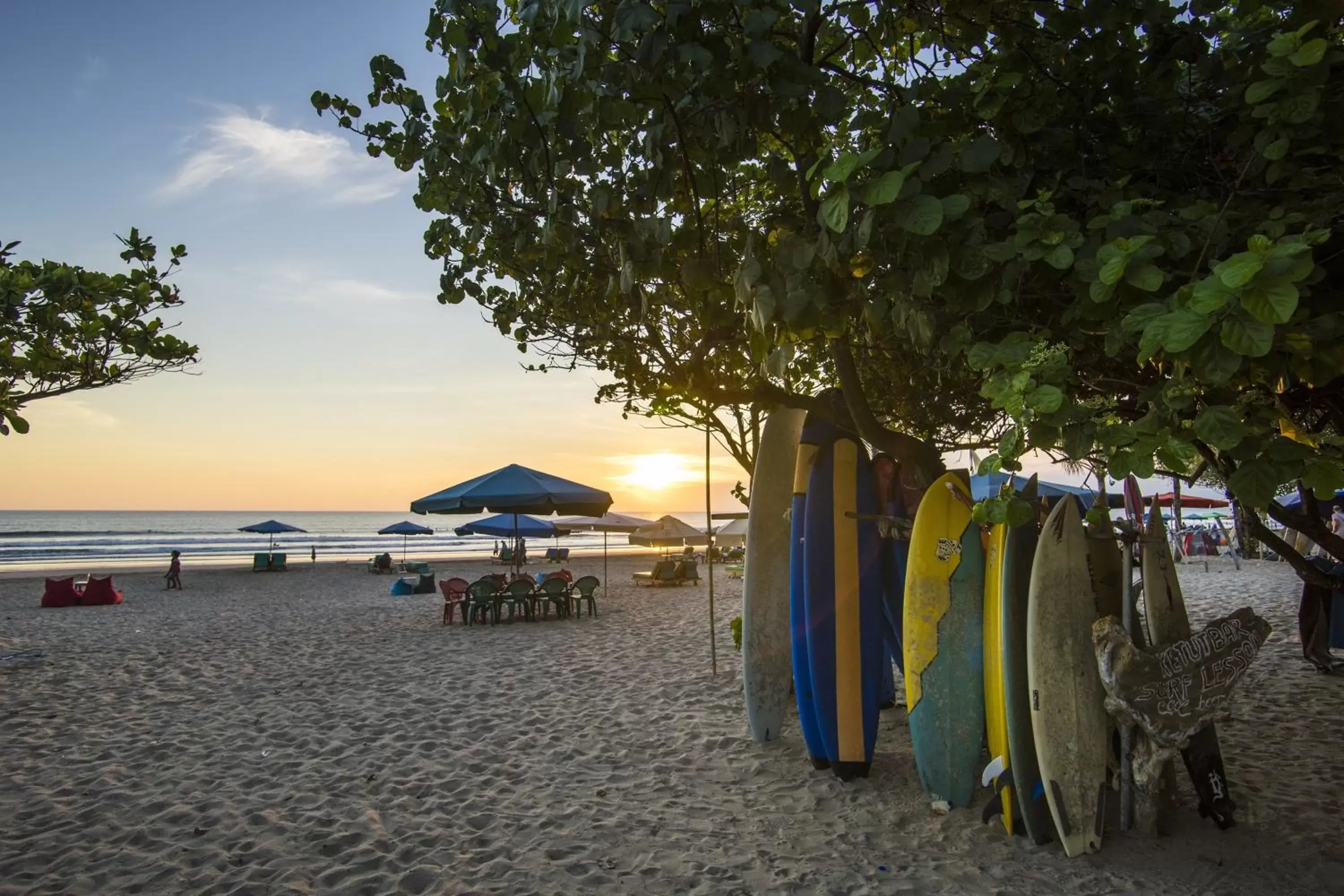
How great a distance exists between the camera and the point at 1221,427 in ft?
6.59

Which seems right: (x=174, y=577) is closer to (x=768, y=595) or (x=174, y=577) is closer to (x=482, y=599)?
(x=482, y=599)

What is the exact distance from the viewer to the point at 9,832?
3783 mm

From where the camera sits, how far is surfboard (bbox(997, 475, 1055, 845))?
3525 mm

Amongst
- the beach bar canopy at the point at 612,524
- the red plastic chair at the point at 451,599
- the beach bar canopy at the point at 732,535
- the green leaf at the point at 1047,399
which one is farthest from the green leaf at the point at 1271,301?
the beach bar canopy at the point at 612,524

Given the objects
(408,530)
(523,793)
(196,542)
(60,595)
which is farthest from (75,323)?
(196,542)

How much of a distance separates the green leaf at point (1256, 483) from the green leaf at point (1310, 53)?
43.0 inches

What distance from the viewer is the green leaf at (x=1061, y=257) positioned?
235cm

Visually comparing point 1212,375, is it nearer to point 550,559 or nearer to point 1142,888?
point 1142,888

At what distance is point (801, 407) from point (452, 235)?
8.97 ft

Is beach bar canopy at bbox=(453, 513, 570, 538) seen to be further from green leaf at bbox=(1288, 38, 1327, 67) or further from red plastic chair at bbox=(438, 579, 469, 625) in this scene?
green leaf at bbox=(1288, 38, 1327, 67)

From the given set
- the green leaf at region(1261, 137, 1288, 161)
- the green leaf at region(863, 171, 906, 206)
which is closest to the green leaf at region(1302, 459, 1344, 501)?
the green leaf at region(1261, 137, 1288, 161)

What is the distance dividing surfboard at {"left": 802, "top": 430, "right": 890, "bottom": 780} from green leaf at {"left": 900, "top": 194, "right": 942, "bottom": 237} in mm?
2576

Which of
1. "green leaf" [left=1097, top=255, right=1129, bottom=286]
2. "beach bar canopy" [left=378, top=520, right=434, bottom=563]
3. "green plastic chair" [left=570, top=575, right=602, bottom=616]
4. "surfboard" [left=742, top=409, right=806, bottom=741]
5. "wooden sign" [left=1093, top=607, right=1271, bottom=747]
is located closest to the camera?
"green leaf" [left=1097, top=255, right=1129, bottom=286]

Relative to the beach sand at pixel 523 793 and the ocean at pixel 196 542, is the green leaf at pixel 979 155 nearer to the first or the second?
the beach sand at pixel 523 793
